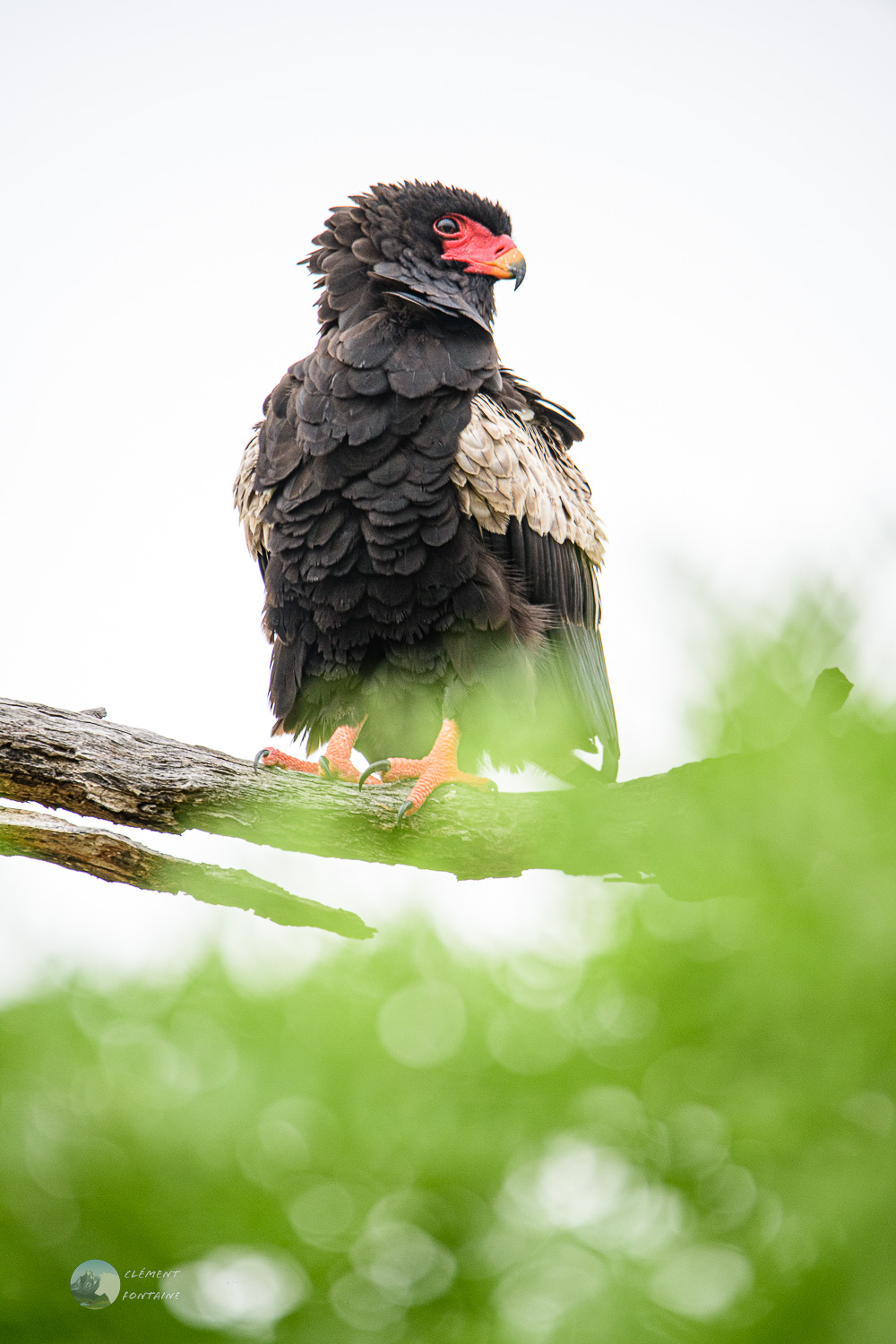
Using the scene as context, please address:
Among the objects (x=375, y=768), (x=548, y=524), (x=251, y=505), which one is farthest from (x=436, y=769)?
(x=251, y=505)

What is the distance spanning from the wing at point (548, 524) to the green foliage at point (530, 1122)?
6.54ft

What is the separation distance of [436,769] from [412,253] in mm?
1609

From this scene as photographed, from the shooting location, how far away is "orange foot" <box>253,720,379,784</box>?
290 centimetres

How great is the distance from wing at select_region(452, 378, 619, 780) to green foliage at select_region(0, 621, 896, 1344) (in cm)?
199

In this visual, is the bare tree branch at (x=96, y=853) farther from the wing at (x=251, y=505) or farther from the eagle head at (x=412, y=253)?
the eagle head at (x=412, y=253)

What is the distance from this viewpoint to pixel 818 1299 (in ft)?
1.58

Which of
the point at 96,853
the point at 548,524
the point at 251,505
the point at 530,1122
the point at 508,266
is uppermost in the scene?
the point at 508,266

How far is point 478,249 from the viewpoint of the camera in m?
3.18

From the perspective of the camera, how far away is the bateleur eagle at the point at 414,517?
273cm

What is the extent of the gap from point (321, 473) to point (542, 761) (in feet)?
6.15

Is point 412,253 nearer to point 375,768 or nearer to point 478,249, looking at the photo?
point 478,249

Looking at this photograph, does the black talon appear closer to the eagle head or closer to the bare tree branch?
the bare tree branch

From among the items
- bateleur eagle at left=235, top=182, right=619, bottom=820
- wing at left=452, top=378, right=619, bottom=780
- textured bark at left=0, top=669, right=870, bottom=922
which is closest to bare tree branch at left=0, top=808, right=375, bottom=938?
textured bark at left=0, top=669, right=870, bottom=922

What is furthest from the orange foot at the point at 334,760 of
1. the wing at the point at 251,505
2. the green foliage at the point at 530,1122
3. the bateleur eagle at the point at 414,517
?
the green foliage at the point at 530,1122
